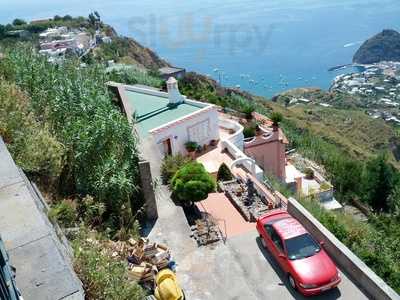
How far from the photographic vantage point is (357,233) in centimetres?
1348

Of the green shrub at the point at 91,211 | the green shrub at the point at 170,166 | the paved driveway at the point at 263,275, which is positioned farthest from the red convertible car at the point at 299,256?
the green shrub at the point at 170,166

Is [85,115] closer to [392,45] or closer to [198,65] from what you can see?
[198,65]

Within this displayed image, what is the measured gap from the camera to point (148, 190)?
13070 mm

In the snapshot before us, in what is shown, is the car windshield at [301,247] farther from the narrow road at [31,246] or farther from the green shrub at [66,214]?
the narrow road at [31,246]

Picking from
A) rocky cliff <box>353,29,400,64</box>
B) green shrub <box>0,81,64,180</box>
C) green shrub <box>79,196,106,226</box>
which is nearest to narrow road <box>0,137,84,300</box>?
green shrub <box>0,81,64,180</box>

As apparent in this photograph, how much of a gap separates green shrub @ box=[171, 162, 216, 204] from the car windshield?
4.09 meters

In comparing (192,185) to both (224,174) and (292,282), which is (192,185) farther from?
(292,282)

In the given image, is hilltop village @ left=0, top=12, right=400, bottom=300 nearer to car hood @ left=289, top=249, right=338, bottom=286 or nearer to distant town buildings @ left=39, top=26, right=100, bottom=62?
car hood @ left=289, top=249, right=338, bottom=286

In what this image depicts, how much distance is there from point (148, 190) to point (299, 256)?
5.33m

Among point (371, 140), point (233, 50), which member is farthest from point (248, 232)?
point (233, 50)

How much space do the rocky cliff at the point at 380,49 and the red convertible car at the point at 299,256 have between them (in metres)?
182

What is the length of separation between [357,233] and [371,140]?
68.8 meters

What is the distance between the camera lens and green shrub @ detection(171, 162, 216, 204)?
45.3 feet

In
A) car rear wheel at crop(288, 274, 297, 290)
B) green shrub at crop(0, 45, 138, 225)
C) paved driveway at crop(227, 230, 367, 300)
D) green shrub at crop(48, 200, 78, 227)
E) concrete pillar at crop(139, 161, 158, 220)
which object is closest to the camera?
green shrub at crop(48, 200, 78, 227)
